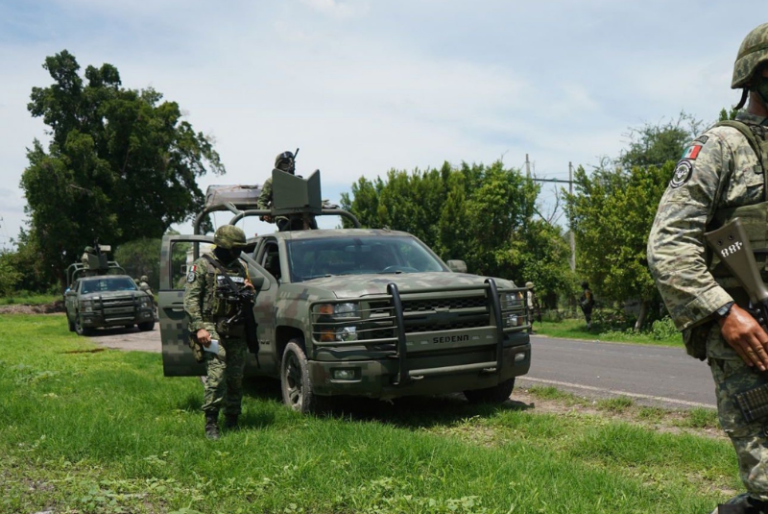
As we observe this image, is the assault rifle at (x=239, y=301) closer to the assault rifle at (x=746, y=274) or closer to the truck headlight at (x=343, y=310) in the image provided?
the truck headlight at (x=343, y=310)

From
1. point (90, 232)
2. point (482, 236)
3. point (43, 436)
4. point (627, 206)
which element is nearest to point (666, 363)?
point (43, 436)

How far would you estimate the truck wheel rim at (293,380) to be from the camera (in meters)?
6.97

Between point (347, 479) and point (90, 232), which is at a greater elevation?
point (90, 232)

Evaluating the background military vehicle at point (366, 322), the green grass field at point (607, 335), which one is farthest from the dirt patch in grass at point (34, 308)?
the background military vehicle at point (366, 322)


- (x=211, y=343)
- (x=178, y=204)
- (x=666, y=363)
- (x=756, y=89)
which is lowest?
(x=666, y=363)

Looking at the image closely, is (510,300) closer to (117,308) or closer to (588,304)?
(117,308)

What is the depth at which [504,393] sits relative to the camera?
751cm

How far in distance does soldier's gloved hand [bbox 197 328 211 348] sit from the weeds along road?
4.11m

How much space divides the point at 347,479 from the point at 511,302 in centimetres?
303

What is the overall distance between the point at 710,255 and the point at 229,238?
14.5 feet

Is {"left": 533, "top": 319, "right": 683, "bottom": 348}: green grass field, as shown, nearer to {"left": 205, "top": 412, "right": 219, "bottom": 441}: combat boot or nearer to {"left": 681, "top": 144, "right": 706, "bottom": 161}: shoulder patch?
{"left": 205, "top": 412, "right": 219, "bottom": 441}: combat boot

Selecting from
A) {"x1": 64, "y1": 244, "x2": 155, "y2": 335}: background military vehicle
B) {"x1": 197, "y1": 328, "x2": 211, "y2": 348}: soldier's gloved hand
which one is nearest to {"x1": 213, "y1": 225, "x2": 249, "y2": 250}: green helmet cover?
{"x1": 197, "y1": 328, "x2": 211, "y2": 348}: soldier's gloved hand

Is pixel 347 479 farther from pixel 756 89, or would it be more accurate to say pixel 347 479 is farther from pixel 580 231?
pixel 580 231

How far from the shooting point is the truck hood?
6.61 metres
